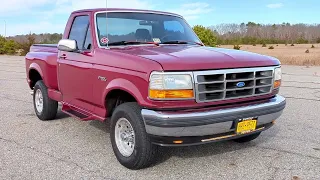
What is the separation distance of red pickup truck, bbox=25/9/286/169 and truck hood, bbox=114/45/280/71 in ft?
0.03

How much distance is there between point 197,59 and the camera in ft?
12.6

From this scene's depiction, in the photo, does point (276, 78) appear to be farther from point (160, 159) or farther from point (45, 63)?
point (45, 63)

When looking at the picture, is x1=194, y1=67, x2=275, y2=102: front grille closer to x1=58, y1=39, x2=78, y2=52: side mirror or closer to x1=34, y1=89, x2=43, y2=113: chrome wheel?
x1=58, y1=39, x2=78, y2=52: side mirror

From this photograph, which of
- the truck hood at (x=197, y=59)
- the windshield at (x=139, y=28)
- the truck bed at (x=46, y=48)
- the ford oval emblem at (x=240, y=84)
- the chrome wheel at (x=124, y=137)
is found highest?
the windshield at (x=139, y=28)

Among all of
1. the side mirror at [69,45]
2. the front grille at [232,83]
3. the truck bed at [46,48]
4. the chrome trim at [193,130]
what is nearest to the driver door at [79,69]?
the side mirror at [69,45]

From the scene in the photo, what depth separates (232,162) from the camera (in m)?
4.40

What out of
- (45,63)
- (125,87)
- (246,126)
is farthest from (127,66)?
(45,63)

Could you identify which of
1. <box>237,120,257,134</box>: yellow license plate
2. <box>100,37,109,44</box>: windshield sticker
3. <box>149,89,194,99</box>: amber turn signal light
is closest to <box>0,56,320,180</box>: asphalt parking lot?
<box>237,120,257,134</box>: yellow license plate

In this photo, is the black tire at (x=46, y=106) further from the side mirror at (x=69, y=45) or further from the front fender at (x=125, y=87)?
the front fender at (x=125, y=87)

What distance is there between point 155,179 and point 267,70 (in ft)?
6.18

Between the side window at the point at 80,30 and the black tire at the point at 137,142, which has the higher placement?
the side window at the point at 80,30

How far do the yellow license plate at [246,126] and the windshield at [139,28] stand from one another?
1810 mm

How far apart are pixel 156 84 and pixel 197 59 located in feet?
1.81

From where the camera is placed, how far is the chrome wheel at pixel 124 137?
Result: 423 cm
